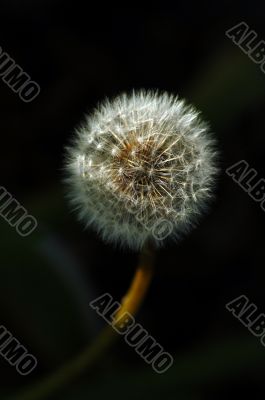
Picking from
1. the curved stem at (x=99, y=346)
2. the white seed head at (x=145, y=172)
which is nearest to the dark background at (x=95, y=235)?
the curved stem at (x=99, y=346)

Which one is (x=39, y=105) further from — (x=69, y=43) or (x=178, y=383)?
(x=178, y=383)

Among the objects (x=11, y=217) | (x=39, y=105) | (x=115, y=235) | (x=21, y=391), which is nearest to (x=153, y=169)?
(x=115, y=235)

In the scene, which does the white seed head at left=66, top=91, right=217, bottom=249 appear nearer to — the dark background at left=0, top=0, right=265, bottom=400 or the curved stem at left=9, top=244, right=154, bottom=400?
the curved stem at left=9, top=244, right=154, bottom=400

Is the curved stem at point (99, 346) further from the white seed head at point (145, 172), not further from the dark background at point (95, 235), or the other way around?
the dark background at point (95, 235)

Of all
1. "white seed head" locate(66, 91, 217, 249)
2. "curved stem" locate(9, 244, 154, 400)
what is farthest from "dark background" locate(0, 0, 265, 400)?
"white seed head" locate(66, 91, 217, 249)

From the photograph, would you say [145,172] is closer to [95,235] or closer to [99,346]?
[99,346]

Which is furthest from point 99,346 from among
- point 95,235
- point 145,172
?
point 95,235
